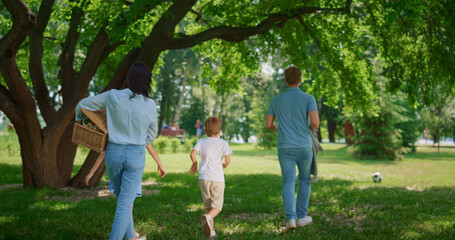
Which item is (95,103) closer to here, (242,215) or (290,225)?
(290,225)

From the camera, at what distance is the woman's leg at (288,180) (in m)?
5.21

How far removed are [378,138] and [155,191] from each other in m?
16.9

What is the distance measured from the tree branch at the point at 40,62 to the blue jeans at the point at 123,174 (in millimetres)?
6534

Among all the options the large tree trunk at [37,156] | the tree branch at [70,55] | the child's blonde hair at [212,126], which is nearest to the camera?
the child's blonde hair at [212,126]

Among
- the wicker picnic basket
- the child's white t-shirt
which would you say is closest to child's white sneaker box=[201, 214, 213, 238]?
the child's white t-shirt

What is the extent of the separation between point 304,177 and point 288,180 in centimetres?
25

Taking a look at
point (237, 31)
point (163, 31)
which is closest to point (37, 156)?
point (163, 31)

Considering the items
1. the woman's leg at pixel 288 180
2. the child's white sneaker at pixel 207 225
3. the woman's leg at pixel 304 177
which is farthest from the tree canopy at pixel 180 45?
the child's white sneaker at pixel 207 225

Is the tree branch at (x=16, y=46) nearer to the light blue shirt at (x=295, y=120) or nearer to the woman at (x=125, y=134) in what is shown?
the woman at (x=125, y=134)

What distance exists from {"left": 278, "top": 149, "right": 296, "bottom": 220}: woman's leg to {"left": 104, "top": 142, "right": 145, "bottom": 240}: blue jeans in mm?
2248

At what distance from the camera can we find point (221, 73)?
13.8 m

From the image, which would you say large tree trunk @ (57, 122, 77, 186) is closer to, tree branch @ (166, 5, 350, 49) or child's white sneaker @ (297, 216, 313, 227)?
tree branch @ (166, 5, 350, 49)

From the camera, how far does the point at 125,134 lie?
3.67 meters

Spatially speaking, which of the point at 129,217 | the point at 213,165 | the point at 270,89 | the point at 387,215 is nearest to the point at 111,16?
the point at 213,165
